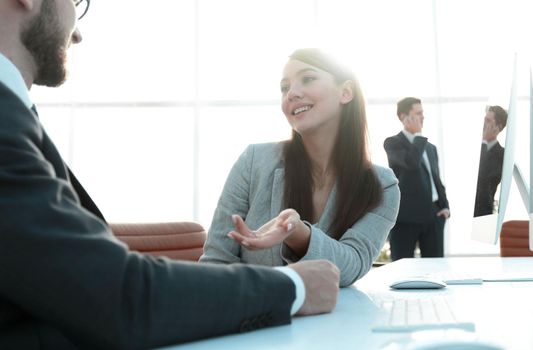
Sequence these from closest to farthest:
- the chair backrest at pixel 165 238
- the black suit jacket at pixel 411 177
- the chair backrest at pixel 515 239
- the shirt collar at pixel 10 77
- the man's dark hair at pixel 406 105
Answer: the shirt collar at pixel 10 77, the chair backrest at pixel 165 238, the chair backrest at pixel 515 239, the black suit jacket at pixel 411 177, the man's dark hair at pixel 406 105

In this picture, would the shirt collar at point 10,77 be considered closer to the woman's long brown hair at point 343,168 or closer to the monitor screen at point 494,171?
the woman's long brown hair at point 343,168

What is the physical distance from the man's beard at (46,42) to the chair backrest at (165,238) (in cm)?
165

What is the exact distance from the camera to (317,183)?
1974mm

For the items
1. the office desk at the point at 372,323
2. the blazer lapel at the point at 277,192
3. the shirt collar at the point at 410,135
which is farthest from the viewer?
the shirt collar at the point at 410,135

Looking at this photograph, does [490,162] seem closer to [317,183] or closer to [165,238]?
[317,183]

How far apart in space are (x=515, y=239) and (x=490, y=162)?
4.82ft

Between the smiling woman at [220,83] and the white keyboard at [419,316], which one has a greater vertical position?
the smiling woman at [220,83]

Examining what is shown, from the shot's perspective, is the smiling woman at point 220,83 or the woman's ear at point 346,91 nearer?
the woman's ear at point 346,91

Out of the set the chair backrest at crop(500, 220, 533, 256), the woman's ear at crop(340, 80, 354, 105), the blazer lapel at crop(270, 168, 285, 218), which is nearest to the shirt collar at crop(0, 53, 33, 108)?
the blazer lapel at crop(270, 168, 285, 218)

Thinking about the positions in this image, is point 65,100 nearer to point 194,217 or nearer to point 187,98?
point 187,98

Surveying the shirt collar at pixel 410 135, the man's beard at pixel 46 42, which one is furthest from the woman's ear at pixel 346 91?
the shirt collar at pixel 410 135

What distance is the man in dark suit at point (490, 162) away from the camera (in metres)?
1.77

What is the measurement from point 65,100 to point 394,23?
3988mm

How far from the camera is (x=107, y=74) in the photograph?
7.46 m
